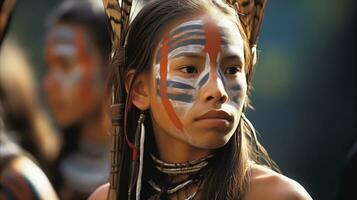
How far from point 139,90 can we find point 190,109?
0.34 metres

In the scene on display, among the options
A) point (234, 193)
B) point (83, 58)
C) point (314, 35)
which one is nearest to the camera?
point (234, 193)

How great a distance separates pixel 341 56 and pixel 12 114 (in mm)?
2972

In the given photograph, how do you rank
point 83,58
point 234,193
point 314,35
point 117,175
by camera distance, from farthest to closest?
point 314,35
point 83,58
point 117,175
point 234,193

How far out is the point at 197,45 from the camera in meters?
4.15

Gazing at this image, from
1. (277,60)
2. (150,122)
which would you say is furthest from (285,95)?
(150,122)

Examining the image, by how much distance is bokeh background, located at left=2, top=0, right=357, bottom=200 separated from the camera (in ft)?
28.7

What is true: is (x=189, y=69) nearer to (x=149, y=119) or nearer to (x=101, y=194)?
(x=149, y=119)

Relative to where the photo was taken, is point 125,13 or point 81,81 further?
point 81,81

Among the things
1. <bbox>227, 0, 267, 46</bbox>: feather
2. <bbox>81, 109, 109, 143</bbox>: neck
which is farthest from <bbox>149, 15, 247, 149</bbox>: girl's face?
<bbox>81, 109, 109, 143</bbox>: neck

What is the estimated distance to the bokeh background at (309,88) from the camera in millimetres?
8734

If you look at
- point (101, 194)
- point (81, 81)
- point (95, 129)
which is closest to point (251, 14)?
point (101, 194)

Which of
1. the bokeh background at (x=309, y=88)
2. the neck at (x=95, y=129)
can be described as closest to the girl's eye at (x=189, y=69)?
the neck at (x=95, y=129)

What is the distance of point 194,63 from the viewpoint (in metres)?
4.14

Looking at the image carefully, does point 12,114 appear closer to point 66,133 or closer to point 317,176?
point 66,133
